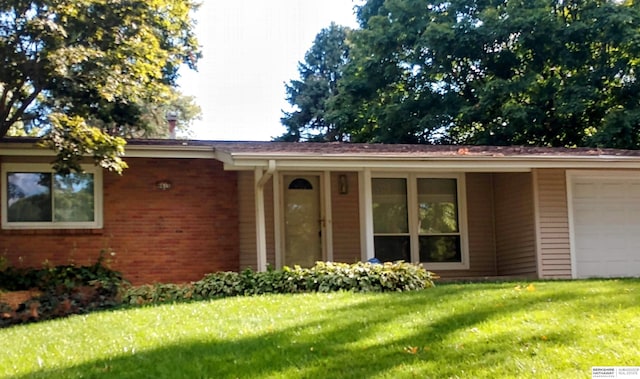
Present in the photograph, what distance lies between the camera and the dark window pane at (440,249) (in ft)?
50.5

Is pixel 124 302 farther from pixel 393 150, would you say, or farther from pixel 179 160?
pixel 393 150

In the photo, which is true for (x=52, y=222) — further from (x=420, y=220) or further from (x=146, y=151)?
(x=420, y=220)

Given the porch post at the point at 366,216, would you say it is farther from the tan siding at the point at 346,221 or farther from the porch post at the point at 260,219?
the porch post at the point at 260,219

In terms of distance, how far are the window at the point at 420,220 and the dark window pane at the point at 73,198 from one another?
5.31m

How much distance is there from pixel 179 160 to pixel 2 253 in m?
3.38

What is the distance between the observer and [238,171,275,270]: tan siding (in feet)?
46.8

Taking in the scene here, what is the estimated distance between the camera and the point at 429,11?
82.6ft

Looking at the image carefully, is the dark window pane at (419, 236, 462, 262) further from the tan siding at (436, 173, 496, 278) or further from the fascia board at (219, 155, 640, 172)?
the fascia board at (219, 155, 640, 172)

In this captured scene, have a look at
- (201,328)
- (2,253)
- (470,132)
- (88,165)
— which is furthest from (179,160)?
(470,132)

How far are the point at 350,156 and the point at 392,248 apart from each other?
2.89 meters

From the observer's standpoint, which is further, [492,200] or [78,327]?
[492,200]

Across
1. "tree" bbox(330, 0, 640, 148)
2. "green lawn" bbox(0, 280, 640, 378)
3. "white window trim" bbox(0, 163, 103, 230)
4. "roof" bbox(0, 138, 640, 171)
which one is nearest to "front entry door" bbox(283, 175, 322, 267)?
"roof" bbox(0, 138, 640, 171)

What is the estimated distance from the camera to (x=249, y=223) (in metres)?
14.4

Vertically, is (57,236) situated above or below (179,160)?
below
